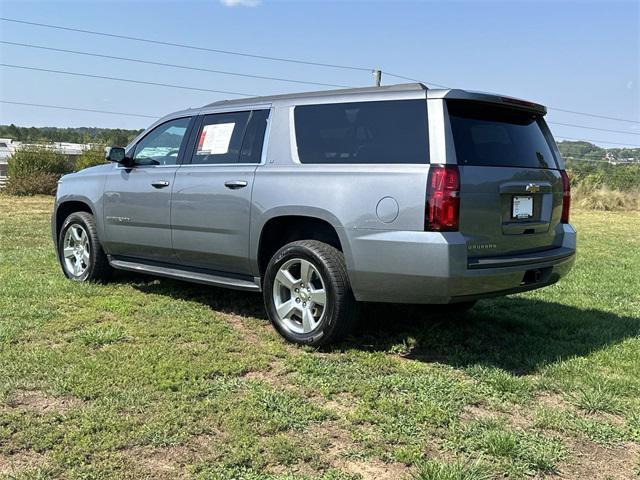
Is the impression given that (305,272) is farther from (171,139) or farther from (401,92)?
(171,139)

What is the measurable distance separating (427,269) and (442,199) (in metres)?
0.46

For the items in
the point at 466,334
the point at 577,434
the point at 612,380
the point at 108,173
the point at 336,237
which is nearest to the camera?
the point at 577,434

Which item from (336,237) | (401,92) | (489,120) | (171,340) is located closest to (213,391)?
(171,340)

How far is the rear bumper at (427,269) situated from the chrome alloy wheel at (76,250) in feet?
11.9

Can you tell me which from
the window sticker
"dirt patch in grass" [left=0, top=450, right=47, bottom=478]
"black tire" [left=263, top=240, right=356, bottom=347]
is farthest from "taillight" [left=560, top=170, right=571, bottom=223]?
"dirt patch in grass" [left=0, top=450, right=47, bottom=478]

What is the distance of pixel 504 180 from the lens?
420 cm

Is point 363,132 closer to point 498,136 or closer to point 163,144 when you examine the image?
point 498,136

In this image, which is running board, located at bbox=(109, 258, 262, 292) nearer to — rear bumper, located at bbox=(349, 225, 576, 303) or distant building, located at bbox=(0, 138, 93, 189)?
rear bumper, located at bbox=(349, 225, 576, 303)

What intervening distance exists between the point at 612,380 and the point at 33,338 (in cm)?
413

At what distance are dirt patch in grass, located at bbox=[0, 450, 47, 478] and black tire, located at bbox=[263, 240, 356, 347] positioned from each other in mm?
2098

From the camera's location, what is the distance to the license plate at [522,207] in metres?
4.30

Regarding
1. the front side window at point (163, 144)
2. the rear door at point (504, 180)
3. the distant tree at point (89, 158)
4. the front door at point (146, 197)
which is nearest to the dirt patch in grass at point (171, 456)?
the rear door at point (504, 180)

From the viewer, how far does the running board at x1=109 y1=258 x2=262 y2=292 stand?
16.7ft

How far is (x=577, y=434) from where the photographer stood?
10.8ft
